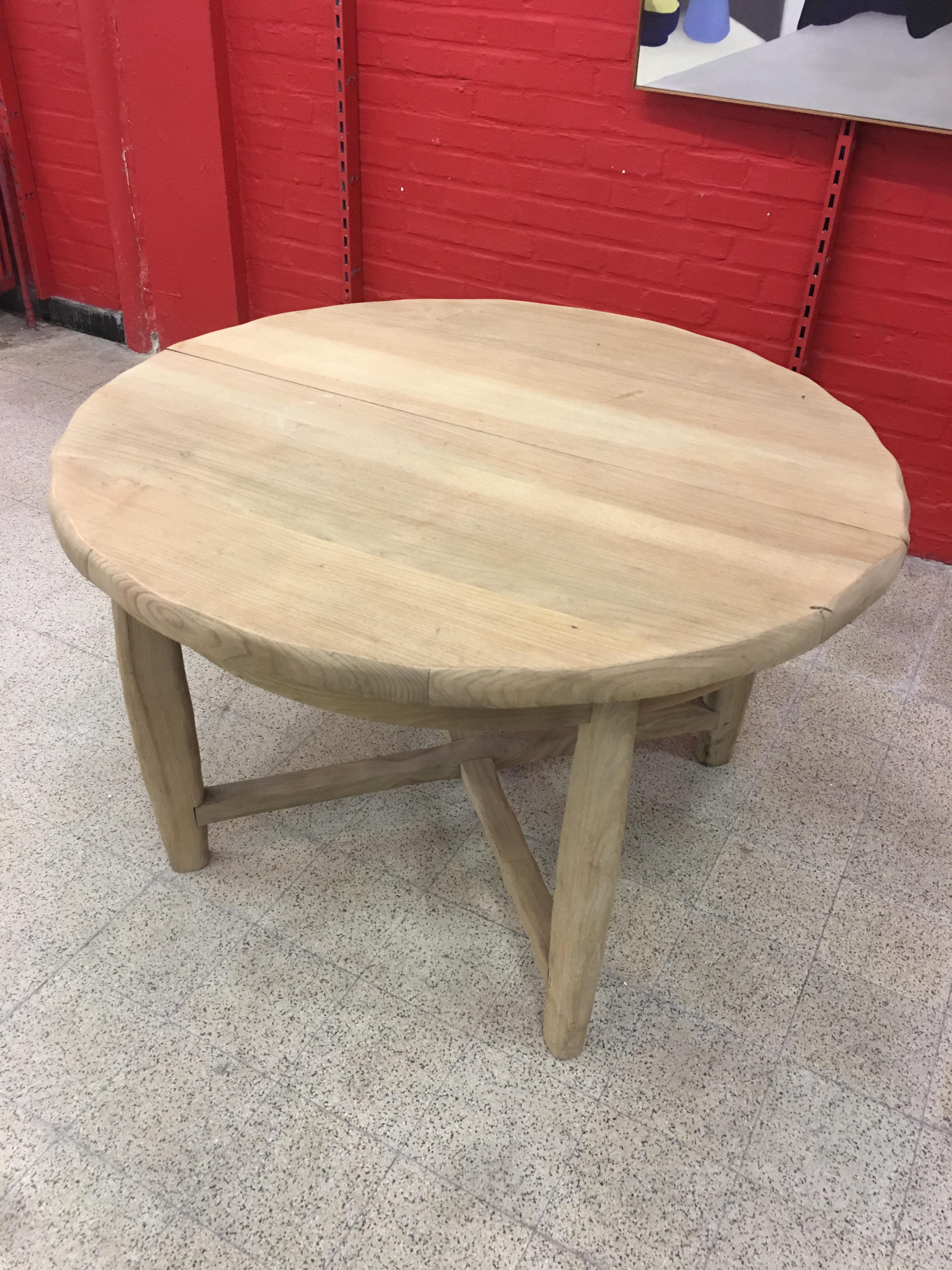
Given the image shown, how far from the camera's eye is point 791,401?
1450 mm

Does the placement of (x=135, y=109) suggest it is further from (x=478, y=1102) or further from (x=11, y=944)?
(x=478, y=1102)

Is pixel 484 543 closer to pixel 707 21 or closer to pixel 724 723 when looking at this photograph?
pixel 724 723

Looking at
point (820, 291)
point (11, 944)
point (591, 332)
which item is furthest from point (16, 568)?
point (820, 291)

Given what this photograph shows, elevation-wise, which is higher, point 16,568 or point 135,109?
point 135,109

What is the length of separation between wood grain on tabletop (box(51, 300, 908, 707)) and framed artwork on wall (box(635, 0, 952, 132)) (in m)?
0.83

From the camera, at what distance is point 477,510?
1157 millimetres

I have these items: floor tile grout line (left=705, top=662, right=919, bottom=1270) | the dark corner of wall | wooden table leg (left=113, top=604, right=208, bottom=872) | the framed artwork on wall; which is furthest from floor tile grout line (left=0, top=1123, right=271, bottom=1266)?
the dark corner of wall

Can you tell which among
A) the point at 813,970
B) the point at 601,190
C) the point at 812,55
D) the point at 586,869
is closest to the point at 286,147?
the point at 601,190

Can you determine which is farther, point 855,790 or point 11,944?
point 855,790

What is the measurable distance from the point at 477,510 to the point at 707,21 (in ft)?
5.07

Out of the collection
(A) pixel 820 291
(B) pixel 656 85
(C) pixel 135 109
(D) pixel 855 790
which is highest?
(B) pixel 656 85

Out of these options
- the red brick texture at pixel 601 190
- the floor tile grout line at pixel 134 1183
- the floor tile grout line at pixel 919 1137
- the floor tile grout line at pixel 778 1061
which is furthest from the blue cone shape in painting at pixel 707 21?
the floor tile grout line at pixel 134 1183

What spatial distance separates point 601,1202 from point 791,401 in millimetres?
1125

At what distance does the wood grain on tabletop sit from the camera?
95 centimetres
